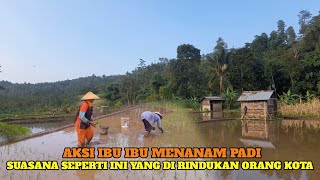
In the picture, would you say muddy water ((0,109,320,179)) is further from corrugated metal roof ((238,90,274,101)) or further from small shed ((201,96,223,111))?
small shed ((201,96,223,111))

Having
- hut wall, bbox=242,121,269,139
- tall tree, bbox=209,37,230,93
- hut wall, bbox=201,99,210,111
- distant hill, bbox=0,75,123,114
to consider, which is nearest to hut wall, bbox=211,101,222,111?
hut wall, bbox=201,99,210,111

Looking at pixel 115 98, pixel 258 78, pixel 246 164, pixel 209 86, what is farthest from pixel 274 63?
pixel 246 164

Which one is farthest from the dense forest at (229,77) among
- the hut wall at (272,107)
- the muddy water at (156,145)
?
the muddy water at (156,145)

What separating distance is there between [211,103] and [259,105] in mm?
10674

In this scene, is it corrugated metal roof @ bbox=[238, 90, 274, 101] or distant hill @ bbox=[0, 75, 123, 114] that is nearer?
corrugated metal roof @ bbox=[238, 90, 274, 101]

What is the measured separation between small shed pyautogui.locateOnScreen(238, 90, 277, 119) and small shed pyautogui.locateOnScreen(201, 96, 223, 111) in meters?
8.90

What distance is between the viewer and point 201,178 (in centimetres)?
602

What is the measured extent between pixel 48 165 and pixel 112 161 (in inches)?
56.4

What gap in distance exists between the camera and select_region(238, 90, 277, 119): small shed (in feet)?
70.0

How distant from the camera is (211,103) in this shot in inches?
1270

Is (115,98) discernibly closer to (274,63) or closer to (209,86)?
(209,86)

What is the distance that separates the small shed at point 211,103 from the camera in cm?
3186

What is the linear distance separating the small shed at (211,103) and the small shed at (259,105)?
8896 mm

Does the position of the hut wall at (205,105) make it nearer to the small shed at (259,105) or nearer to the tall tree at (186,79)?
the tall tree at (186,79)
